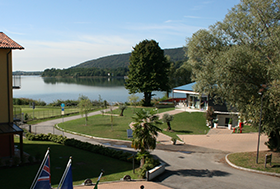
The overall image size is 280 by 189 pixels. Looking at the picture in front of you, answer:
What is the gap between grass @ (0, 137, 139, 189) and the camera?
40.5 ft

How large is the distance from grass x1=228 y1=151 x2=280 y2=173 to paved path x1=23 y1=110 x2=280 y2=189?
84cm

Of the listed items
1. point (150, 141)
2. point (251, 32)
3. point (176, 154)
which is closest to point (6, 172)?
point (150, 141)

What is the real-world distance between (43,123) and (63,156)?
1760cm

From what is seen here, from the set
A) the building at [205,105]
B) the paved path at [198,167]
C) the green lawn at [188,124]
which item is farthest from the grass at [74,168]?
the building at [205,105]

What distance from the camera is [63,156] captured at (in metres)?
16.9

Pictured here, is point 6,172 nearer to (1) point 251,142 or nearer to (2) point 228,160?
(2) point 228,160

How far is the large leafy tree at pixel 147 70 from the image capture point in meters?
46.4

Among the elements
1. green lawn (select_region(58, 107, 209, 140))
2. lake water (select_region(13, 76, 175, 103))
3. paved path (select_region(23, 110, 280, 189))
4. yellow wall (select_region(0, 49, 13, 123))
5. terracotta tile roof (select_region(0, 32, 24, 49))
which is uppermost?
terracotta tile roof (select_region(0, 32, 24, 49))

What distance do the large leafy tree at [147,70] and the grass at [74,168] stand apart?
28610mm

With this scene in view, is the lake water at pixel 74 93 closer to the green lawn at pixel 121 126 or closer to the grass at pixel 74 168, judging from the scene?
the green lawn at pixel 121 126

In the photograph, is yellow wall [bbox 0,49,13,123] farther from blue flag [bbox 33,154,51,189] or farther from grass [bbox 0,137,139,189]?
blue flag [bbox 33,154,51,189]

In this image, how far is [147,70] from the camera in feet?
154

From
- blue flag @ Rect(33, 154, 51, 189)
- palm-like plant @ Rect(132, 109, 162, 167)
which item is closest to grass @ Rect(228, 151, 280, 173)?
palm-like plant @ Rect(132, 109, 162, 167)

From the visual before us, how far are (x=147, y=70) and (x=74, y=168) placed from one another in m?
34.1
